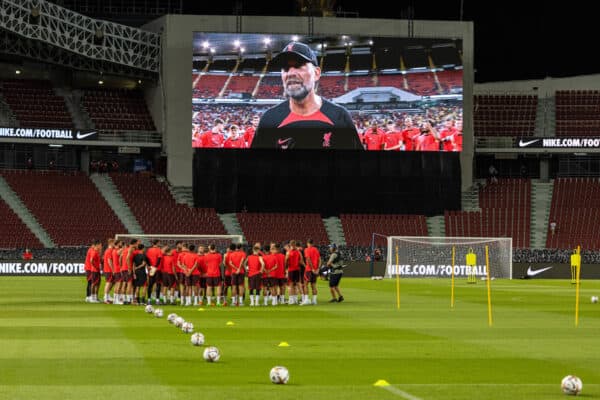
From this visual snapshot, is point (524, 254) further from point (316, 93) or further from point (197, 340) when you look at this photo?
point (197, 340)

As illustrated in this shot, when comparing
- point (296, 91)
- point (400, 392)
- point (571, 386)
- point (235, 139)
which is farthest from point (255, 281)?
point (296, 91)

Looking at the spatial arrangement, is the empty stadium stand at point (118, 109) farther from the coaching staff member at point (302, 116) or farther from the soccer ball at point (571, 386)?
the soccer ball at point (571, 386)

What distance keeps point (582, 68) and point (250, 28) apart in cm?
2648

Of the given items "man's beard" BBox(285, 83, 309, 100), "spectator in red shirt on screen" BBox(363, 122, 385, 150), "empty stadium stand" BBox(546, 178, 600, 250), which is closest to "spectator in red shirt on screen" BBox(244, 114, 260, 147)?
"man's beard" BBox(285, 83, 309, 100)

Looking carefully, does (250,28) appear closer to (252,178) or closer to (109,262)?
(252,178)

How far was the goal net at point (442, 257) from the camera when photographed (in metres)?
66.3

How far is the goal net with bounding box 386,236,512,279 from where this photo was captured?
6631 centimetres

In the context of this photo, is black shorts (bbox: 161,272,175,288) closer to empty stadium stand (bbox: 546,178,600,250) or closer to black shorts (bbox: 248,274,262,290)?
black shorts (bbox: 248,274,262,290)

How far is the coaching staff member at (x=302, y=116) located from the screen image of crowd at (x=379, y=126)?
604mm

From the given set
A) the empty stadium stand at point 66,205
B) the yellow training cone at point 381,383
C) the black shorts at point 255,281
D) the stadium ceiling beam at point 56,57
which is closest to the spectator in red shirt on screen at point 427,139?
the stadium ceiling beam at point 56,57

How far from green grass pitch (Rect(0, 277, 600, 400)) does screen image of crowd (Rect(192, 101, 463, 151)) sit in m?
35.6

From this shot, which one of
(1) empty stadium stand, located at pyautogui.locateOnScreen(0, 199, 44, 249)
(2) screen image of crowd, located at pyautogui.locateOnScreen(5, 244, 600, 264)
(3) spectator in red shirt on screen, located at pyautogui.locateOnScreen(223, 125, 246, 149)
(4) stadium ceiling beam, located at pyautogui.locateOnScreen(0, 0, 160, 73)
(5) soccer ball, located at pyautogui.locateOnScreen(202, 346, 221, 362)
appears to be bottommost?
(2) screen image of crowd, located at pyautogui.locateOnScreen(5, 244, 600, 264)

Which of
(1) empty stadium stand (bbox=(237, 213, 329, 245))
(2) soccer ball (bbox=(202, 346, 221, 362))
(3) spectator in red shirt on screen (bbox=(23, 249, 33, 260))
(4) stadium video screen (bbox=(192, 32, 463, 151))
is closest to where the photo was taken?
(2) soccer ball (bbox=(202, 346, 221, 362))

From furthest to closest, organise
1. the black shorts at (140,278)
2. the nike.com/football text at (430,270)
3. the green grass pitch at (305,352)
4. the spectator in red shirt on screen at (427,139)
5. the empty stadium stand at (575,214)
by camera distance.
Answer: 1. the empty stadium stand at (575,214)
2. the spectator in red shirt on screen at (427,139)
3. the nike.com/football text at (430,270)
4. the black shorts at (140,278)
5. the green grass pitch at (305,352)
